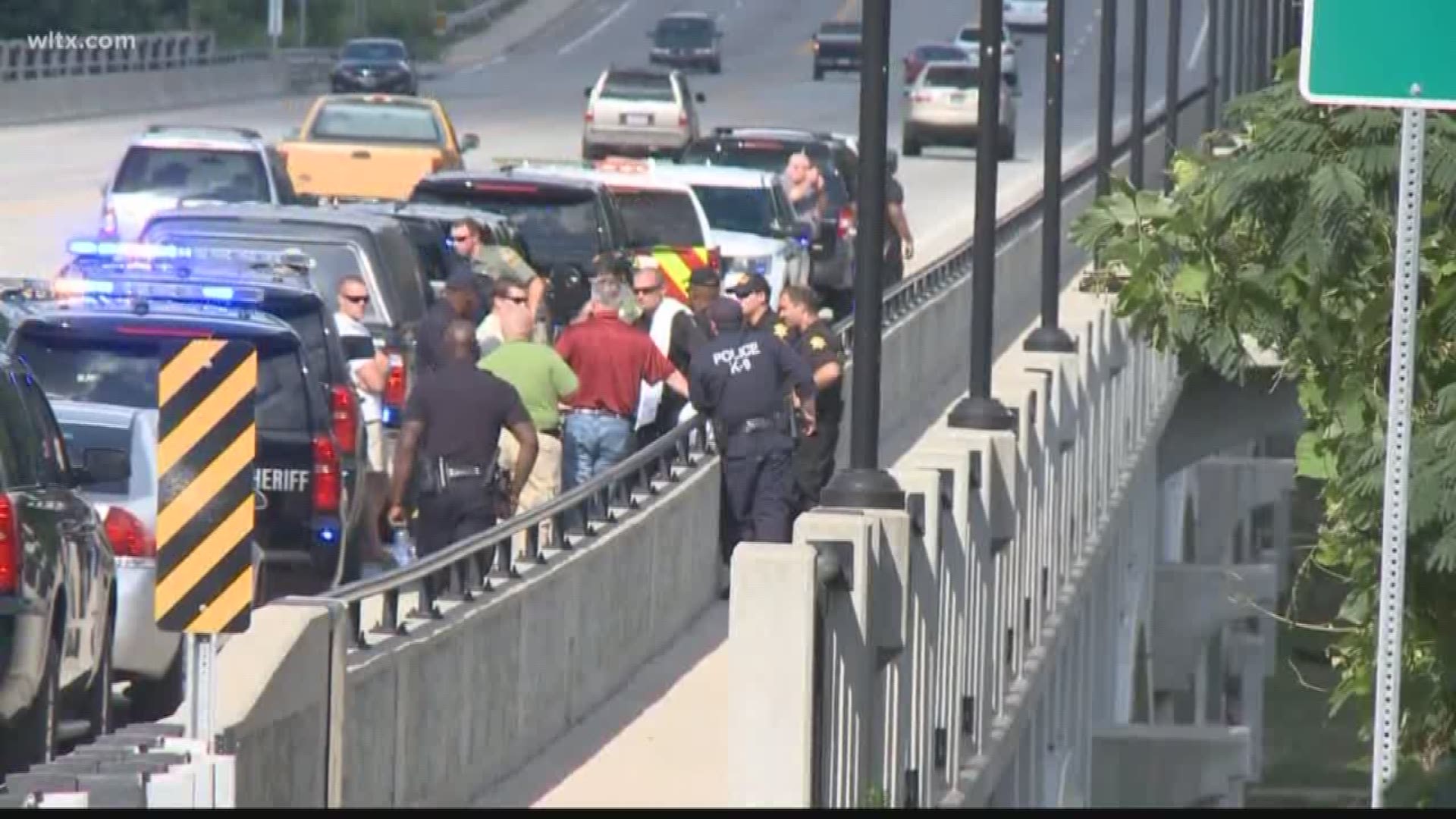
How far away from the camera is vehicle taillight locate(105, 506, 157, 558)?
14617 millimetres

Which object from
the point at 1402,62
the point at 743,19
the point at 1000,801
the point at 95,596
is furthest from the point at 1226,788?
the point at 743,19

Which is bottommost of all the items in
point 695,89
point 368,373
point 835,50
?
point 695,89

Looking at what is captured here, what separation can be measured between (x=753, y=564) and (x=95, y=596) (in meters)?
2.79

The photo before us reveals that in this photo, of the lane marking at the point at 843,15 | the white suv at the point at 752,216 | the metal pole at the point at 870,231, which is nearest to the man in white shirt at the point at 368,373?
the metal pole at the point at 870,231

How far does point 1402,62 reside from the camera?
25.0 ft

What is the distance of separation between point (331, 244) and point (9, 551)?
994cm

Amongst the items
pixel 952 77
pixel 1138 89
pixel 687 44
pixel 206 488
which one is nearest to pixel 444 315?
pixel 206 488

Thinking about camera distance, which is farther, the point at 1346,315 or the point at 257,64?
the point at 257,64

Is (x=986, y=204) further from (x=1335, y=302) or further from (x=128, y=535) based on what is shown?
(x=1335, y=302)

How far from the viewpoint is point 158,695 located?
15102 millimetres

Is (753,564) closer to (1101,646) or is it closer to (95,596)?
(95,596)

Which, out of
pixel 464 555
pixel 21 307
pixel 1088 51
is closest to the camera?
pixel 464 555

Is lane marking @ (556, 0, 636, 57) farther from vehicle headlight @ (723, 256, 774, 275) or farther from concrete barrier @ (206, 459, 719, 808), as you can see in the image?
concrete barrier @ (206, 459, 719, 808)

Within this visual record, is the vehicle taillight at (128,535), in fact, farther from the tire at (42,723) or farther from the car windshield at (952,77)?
the car windshield at (952,77)
